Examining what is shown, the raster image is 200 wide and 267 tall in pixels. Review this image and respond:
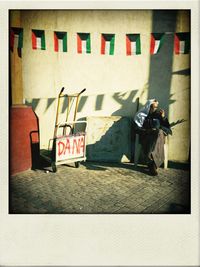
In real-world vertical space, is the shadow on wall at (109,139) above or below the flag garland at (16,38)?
below

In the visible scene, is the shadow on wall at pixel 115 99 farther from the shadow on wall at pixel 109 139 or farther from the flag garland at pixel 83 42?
the flag garland at pixel 83 42

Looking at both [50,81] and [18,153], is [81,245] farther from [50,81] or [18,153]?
[50,81]

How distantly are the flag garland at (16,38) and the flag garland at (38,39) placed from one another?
0.26 m

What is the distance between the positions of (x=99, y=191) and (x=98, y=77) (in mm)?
2532

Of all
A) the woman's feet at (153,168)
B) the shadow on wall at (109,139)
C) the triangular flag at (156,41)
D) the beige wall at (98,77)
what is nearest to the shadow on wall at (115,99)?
the beige wall at (98,77)

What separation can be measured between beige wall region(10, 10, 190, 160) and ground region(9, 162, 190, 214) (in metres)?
0.97

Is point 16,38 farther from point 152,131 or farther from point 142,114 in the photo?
point 152,131

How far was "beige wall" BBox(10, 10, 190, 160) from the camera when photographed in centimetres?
589

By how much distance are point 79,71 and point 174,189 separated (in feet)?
10.4

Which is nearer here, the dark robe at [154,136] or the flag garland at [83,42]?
the flag garland at [83,42]

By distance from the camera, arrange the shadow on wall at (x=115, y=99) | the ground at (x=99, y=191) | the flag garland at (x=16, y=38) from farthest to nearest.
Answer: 1. the shadow on wall at (x=115, y=99)
2. the flag garland at (x=16, y=38)
3. the ground at (x=99, y=191)

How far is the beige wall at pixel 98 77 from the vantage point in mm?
5895

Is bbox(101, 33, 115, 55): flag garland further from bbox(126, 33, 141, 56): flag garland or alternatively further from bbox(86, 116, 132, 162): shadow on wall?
bbox(86, 116, 132, 162): shadow on wall

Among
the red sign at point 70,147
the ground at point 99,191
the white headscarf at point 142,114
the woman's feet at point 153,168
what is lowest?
the ground at point 99,191
